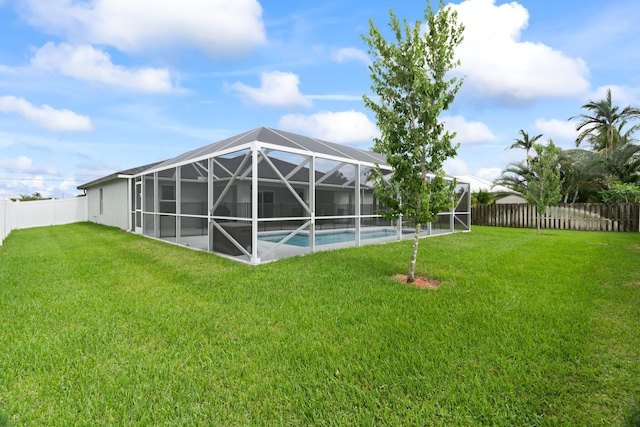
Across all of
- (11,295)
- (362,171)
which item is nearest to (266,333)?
(11,295)

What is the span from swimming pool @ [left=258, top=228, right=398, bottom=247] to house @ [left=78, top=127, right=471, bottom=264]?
0.04 m

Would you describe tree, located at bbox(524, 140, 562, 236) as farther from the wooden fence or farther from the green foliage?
the green foliage

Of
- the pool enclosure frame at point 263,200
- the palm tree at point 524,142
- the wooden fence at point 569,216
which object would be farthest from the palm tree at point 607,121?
the pool enclosure frame at point 263,200

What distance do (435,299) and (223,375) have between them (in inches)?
126

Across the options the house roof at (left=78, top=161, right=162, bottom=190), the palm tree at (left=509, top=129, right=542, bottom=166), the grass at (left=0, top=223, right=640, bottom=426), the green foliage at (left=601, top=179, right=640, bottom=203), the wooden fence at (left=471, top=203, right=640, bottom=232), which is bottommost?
the grass at (left=0, top=223, right=640, bottom=426)

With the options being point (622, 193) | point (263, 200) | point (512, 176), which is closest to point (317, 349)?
point (263, 200)

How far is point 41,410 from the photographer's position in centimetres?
224

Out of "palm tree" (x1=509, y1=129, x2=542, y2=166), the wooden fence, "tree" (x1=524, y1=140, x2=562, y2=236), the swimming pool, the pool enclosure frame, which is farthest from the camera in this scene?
"palm tree" (x1=509, y1=129, x2=542, y2=166)

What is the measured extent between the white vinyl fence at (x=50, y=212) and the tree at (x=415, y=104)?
20178 mm

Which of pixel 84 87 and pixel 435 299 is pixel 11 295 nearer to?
pixel 435 299

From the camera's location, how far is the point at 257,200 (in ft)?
26.1

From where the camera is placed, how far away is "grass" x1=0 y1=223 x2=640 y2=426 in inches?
87.7

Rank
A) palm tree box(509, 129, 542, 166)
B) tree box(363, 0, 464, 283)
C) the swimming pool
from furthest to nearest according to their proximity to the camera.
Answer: palm tree box(509, 129, 542, 166) → the swimming pool → tree box(363, 0, 464, 283)

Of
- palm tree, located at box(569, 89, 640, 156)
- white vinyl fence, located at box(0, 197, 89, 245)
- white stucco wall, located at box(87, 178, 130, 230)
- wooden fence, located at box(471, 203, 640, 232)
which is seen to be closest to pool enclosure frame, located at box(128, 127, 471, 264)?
white stucco wall, located at box(87, 178, 130, 230)
